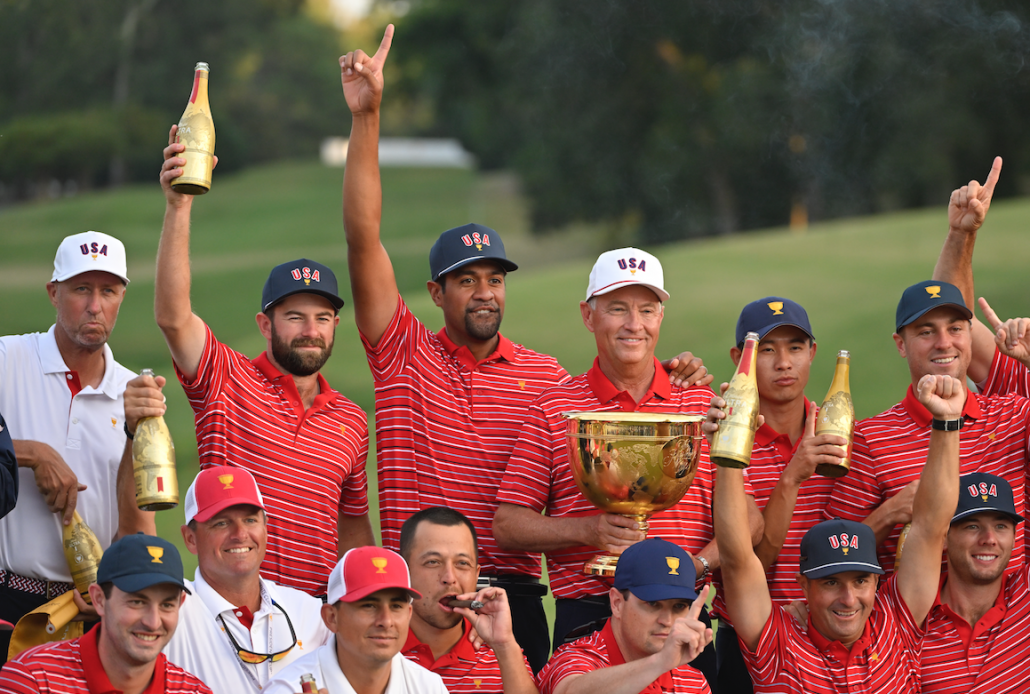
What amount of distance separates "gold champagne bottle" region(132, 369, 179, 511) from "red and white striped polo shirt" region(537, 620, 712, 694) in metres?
1.54

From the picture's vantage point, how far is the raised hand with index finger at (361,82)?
538 cm

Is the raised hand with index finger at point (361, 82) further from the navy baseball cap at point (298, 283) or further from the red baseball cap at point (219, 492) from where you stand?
the red baseball cap at point (219, 492)

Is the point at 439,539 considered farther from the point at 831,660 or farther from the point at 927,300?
the point at 927,300

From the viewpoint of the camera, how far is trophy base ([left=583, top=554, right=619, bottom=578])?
15.5ft

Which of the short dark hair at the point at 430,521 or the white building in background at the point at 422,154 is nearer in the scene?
the short dark hair at the point at 430,521

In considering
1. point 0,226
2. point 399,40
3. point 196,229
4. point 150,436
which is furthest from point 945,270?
point 196,229

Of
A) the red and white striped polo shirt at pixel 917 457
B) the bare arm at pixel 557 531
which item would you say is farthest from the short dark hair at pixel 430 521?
the red and white striped polo shirt at pixel 917 457

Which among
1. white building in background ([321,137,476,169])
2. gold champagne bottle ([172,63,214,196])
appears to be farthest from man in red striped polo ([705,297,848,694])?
white building in background ([321,137,476,169])

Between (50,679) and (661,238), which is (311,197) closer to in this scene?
(661,238)

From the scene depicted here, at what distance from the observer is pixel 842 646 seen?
4.80 m

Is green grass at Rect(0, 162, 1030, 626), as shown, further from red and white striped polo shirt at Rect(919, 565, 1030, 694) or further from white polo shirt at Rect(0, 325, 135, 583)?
red and white striped polo shirt at Rect(919, 565, 1030, 694)

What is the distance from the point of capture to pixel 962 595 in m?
5.05

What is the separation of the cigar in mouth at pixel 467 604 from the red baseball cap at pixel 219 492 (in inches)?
32.3

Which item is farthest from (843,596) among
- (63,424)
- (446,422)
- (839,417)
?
(63,424)
